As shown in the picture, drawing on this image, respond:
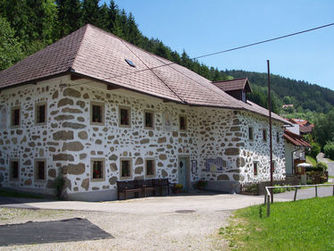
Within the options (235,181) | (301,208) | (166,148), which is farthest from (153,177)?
(301,208)

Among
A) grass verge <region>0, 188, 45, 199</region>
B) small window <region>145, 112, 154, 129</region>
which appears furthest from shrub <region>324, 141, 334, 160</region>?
grass verge <region>0, 188, 45, 199</region>

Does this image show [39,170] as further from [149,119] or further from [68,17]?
[68,17]

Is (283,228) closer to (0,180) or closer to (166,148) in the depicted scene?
(166,148)

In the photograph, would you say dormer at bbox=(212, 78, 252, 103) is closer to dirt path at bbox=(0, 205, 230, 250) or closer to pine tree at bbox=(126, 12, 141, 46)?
dirt path at bbox=(0, 205, 230, 250)

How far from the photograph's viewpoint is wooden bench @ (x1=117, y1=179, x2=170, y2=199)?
1505 cm

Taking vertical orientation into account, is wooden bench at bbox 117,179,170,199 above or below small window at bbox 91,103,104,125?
below

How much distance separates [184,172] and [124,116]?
5624 mm

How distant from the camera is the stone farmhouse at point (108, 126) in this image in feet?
44.7

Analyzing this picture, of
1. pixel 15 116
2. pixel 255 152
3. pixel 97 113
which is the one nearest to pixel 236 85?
pixel 255 152

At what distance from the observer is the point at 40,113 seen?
575 inches

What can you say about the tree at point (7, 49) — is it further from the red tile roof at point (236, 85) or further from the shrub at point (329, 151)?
the shrub at point (329, 151)

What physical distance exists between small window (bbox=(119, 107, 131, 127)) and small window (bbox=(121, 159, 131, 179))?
66.5 inches

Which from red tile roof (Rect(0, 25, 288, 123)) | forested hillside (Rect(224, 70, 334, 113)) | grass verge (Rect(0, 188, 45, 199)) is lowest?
grass verge (Rect(0, 188, 45, 199))

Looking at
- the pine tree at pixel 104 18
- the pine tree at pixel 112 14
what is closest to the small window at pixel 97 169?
the pine tree at pixel 104 18
